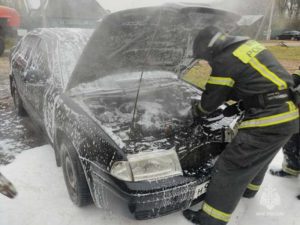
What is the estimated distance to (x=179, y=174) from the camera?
214 centimetres

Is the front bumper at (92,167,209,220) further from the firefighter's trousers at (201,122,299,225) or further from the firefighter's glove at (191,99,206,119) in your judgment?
the firefighter's glove at (191,99,206,119)

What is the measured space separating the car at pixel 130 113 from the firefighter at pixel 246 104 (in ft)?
0.62

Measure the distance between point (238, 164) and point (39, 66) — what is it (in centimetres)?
246

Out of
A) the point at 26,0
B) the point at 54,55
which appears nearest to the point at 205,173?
the point at 54,55

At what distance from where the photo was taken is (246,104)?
226 centimetres

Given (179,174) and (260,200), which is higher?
(179,174)

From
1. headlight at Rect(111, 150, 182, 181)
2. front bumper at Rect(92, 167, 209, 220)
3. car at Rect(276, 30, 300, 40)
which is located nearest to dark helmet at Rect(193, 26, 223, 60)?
headlight at Rect(111, 150, 182, 181)

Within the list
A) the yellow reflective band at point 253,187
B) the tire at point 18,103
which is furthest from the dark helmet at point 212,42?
the tire at point 18,103

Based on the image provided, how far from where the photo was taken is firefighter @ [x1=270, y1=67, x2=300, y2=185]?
303 centimetres

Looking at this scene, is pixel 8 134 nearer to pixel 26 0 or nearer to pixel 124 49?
pixel 124 49

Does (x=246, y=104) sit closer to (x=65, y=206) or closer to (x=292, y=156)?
(x=292, y=156)

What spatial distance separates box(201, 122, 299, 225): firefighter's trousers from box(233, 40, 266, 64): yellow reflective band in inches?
21.0

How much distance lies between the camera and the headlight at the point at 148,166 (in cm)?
202

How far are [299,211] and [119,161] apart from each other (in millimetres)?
1861
